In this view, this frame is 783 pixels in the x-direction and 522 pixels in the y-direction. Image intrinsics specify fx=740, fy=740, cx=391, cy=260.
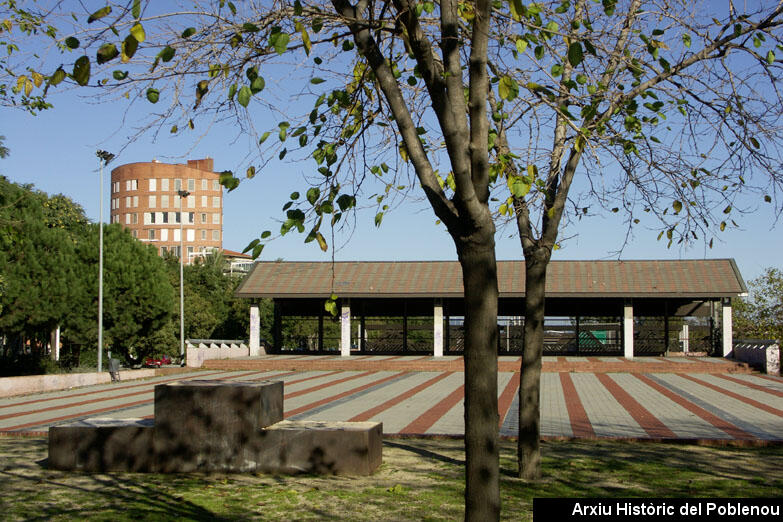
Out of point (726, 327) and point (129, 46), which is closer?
point (129, 46)

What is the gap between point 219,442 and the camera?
322 inches

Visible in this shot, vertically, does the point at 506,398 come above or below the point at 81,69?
below

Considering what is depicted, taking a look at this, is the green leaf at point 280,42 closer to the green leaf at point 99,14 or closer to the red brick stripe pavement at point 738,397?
the green leaf at point 99,14

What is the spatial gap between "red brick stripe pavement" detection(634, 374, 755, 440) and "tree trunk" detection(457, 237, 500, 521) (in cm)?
867

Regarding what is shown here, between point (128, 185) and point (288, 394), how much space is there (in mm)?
95172

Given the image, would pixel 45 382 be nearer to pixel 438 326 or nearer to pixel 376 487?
pixel 438 326

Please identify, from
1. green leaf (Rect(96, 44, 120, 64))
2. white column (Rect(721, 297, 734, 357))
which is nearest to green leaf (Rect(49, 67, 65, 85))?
green leaf (Rect(96, 44, 120, 64))

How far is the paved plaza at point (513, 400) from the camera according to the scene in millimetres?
12914

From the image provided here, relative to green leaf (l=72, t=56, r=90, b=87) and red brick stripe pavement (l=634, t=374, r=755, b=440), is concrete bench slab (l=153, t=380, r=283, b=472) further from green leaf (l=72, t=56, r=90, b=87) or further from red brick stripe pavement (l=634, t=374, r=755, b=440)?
red brick stripe pavement (l=634, t=374, r=755, b=440)

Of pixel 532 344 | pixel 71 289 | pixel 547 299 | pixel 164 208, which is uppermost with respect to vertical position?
pixel 164 208

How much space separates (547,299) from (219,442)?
2876 cm

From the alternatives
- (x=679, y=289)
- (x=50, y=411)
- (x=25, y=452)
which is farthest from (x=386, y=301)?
(x=25, y=452)

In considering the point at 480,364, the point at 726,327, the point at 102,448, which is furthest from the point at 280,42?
the point at 726,327

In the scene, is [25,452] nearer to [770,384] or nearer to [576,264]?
[770,384]
